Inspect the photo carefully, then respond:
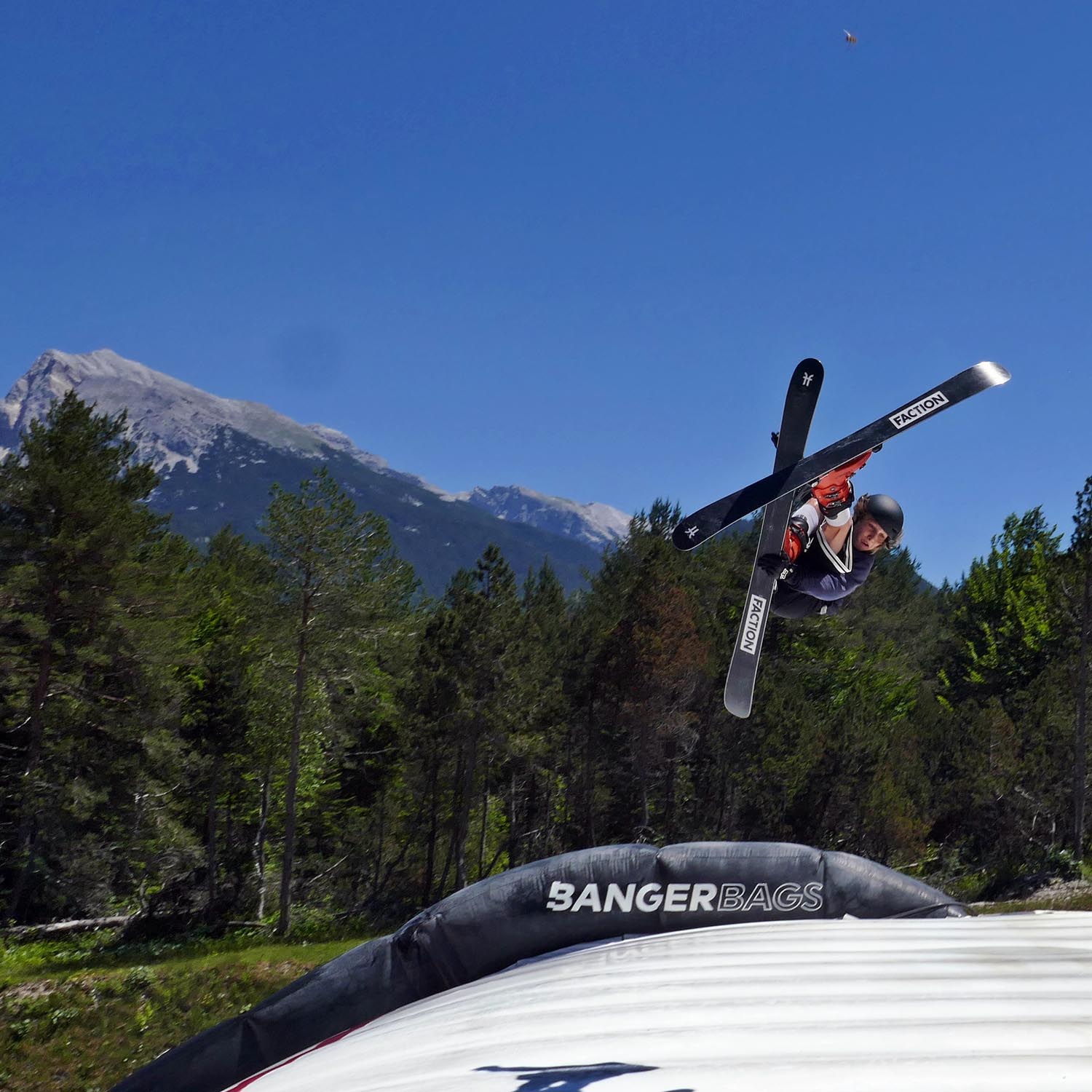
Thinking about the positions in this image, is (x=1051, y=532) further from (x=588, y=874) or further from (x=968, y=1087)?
(x=968, y=1087)

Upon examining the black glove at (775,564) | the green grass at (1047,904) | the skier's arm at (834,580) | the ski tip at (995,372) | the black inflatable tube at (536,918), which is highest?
the ski tip at (995,372)

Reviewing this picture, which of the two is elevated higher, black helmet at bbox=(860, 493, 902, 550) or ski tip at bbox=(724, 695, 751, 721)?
black helmet at bbox=(860, 493, 902, 550)

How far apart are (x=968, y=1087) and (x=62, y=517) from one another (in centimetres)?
2928

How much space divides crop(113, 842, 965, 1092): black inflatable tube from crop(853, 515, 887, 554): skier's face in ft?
→ 9.17

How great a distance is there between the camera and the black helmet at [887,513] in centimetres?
905

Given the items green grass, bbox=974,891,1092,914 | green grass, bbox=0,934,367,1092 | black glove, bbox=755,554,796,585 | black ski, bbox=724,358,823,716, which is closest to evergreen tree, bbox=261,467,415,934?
green grass, bbox=0,934,367,1092

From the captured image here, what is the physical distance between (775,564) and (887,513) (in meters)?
1.06

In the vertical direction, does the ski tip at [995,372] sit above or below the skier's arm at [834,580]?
above

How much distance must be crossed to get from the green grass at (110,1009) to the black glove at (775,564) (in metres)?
15.2

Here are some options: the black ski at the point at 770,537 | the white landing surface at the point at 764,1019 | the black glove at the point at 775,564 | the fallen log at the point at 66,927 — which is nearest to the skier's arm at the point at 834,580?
the black glove at the point at 775,564

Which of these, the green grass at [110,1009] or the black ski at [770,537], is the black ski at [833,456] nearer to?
the black ski at [770,537]

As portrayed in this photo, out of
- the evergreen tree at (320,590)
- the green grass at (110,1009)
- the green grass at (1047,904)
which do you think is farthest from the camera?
the evergreen tree at (320,590)

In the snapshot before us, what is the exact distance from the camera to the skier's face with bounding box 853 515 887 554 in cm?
907

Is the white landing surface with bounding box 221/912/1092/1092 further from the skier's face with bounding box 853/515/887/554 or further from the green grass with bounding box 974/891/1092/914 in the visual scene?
the green grass with bounding box 974/891/1092/914
